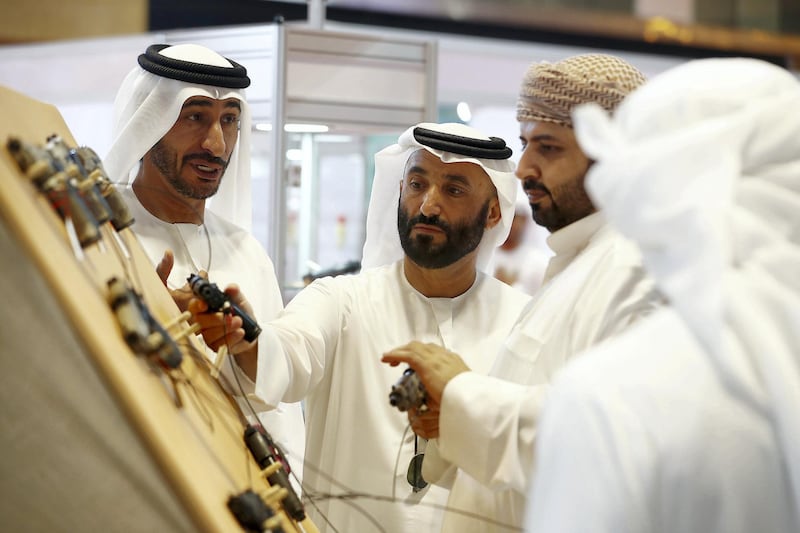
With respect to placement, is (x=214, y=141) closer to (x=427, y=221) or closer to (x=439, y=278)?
(x=427, y=221)

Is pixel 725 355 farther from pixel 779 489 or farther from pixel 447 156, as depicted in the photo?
pixel 447 156

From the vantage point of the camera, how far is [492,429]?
6.28 feet

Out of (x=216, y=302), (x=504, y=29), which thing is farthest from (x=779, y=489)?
(x=504, y=29)

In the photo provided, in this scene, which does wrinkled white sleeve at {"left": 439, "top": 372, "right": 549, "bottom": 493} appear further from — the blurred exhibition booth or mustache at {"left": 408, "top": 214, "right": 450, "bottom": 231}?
the blurred exhibition booth

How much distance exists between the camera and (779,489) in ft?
4.21

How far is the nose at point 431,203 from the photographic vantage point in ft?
9.81

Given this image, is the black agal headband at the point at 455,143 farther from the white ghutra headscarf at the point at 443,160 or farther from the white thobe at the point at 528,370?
the white thobe at the point at 528,370

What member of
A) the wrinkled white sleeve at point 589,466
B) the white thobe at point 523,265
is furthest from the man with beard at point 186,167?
the white thobe at point 523,265

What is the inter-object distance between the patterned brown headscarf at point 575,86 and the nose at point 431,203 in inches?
29.3

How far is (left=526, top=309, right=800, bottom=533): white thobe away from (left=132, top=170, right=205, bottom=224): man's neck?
196 centimetres

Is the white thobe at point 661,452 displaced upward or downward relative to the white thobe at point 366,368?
upward

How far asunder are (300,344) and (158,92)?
97 centimetres

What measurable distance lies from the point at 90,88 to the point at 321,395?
3.73 meters

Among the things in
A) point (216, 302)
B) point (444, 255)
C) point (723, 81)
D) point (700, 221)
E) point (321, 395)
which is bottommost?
point (321, 395)
